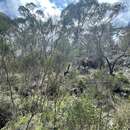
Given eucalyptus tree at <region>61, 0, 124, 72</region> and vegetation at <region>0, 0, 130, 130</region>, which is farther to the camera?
eucalyptus tree at <region>61, 0, 124, 72</region>

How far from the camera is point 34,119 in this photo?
36.0 feet

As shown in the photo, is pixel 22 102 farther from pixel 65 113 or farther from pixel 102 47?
pixel 102 47

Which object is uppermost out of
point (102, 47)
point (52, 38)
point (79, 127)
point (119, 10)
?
point (119, 10)

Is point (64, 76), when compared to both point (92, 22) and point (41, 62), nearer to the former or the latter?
point (41, 62)

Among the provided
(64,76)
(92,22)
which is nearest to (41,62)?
(64,76)

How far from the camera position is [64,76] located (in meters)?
13.7

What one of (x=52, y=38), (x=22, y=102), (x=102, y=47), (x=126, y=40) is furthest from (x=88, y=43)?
(x=52, y=38)

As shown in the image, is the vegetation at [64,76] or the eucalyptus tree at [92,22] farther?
the eucalyptus tree at [92,22]

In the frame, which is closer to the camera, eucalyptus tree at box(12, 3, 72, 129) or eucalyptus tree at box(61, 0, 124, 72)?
eucalyptus tree at box(12, 3, 72, 129)

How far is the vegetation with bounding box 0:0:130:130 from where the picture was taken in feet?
31.4

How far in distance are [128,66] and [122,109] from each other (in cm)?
2511

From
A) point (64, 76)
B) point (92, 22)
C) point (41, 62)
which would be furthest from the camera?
point (92, 22)

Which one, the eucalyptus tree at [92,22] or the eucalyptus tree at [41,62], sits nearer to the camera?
the eucalyptus tree at [41,62]

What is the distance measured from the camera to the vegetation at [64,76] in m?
9.57
